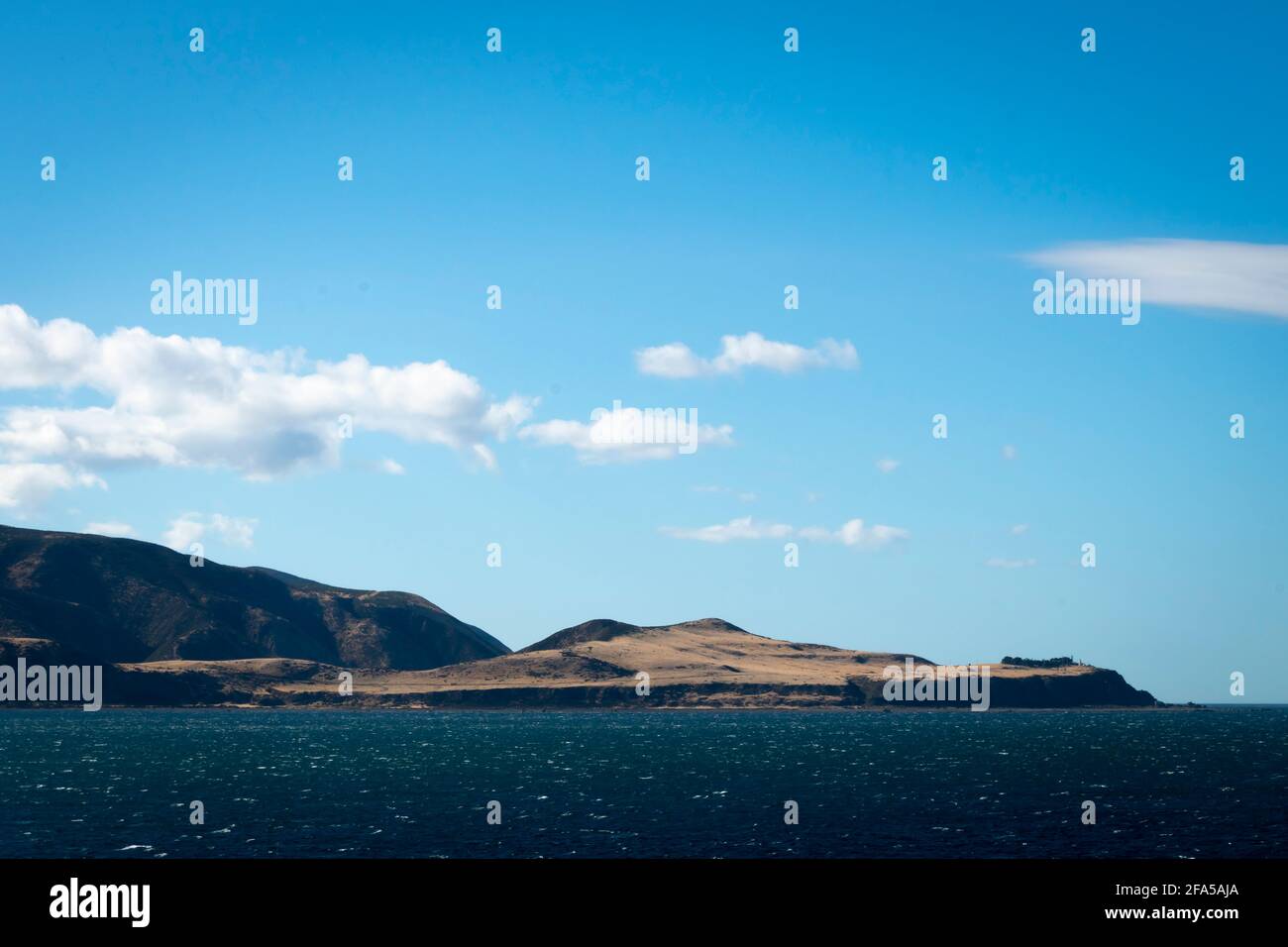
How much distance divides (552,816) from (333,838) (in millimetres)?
19023

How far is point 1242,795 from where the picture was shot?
118125mm

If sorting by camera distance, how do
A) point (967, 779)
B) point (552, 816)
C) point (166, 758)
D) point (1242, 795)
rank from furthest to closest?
point (166, 758), point (967, 779), point (1242, 795), point (552, 816)

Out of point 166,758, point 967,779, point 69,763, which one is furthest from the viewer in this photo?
point 166,758
